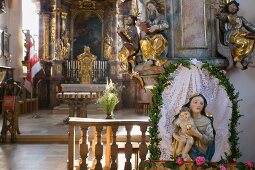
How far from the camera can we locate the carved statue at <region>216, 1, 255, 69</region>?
3459mm

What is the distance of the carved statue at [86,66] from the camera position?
46.8ft

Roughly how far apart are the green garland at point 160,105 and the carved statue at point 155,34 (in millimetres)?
367

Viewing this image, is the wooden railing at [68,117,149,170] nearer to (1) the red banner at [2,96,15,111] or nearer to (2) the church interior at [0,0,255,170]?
(2) the church interior at [0,0,255,170]

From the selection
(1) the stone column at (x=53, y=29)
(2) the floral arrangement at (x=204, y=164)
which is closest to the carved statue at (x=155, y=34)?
(2) the floral arrangement at (x=204, y=164)

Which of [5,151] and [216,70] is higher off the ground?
[216,70]

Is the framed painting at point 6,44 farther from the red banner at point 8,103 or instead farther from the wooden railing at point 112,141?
the wooden railing at point 112,141

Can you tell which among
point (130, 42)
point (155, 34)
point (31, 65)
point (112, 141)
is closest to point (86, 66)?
point (31, 65)

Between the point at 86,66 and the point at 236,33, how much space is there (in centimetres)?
1121

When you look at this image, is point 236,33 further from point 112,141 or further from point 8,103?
point 8,103

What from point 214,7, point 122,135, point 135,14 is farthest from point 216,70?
point 122,135

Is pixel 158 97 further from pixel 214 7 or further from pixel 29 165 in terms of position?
pixel 29 165

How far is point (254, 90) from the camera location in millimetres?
3730

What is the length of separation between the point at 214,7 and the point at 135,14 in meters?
0.96

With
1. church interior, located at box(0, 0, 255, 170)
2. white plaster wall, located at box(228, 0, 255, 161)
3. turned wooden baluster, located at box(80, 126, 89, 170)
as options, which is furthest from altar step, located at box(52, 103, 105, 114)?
white plaster wall, located at box(228, 0, 255, 161)
